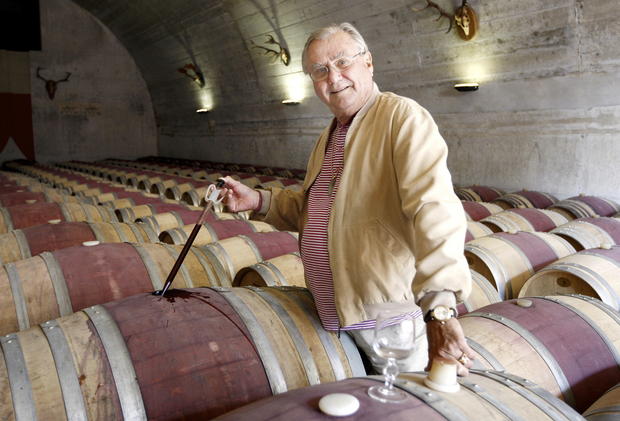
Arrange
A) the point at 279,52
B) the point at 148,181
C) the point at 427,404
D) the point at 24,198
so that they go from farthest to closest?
1. the point at 279,52
2. the point at 148,181
3. the point at 24,198
4. the point at 427,404

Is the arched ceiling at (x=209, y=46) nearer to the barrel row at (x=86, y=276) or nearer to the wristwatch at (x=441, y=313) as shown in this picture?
the barrel row at (x=86, y=276)

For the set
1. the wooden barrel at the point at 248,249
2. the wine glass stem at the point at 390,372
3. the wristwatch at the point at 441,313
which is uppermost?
the wristwatch at the point at 441,313

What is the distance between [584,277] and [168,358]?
257 cm

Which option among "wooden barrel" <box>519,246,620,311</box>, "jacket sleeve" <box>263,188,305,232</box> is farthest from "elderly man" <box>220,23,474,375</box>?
"wooden barrel" <box>519,246,620,311</box>

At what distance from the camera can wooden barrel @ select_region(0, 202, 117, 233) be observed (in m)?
4.07

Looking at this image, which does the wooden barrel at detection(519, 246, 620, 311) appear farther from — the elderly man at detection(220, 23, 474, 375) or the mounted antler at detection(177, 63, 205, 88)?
the mounted antler at detection(177, 63, 205, 88)

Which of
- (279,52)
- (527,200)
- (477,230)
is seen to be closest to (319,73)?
(477,230)

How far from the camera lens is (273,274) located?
2.96 metres

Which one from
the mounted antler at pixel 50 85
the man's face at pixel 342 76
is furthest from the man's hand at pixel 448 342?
the mounted antler at pixel 50 85

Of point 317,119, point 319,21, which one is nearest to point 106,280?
point 319,21

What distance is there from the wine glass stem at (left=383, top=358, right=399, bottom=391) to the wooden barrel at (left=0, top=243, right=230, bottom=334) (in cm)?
162

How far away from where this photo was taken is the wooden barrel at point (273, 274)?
116 inches

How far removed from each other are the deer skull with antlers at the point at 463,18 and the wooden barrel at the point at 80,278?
638 cm

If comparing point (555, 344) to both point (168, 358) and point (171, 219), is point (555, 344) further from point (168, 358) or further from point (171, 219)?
point (171, 219)
